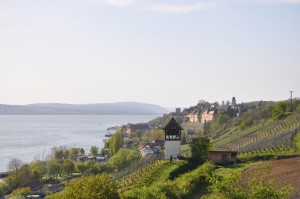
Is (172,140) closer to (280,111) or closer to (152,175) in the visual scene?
(152,175)

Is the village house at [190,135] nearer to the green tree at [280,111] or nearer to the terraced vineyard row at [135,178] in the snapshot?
the green tree at [280,111]

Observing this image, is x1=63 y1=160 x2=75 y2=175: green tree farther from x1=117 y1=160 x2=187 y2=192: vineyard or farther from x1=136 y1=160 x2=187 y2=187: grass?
x1=136 y1=160 x2=187 y2=187: grass

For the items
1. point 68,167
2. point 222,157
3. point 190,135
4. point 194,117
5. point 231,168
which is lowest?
point 68,167

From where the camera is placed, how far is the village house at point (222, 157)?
1773 inches

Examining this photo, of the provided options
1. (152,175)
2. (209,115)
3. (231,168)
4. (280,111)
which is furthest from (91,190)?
(209,115)

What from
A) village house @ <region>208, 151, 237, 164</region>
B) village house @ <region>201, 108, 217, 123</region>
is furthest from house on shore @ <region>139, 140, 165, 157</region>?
village house @ <region>201, 108, 217, 123</region>

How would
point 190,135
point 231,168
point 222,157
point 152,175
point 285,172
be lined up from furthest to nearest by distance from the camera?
point 190,135, point 222,157, point 231,168, point 152,175, point 285,172

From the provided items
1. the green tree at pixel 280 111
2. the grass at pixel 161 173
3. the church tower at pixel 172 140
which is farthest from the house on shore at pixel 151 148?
the grass at pixel 161 173

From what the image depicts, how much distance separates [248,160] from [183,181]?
543 inches

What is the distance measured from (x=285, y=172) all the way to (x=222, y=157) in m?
10.4

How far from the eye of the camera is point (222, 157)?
1781 inches

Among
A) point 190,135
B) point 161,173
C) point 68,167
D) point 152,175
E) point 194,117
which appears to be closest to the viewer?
point 152,175

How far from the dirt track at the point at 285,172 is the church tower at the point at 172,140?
920cm

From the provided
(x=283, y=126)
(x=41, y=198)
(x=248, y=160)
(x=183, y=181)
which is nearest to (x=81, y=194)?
(x=183, y=181)
